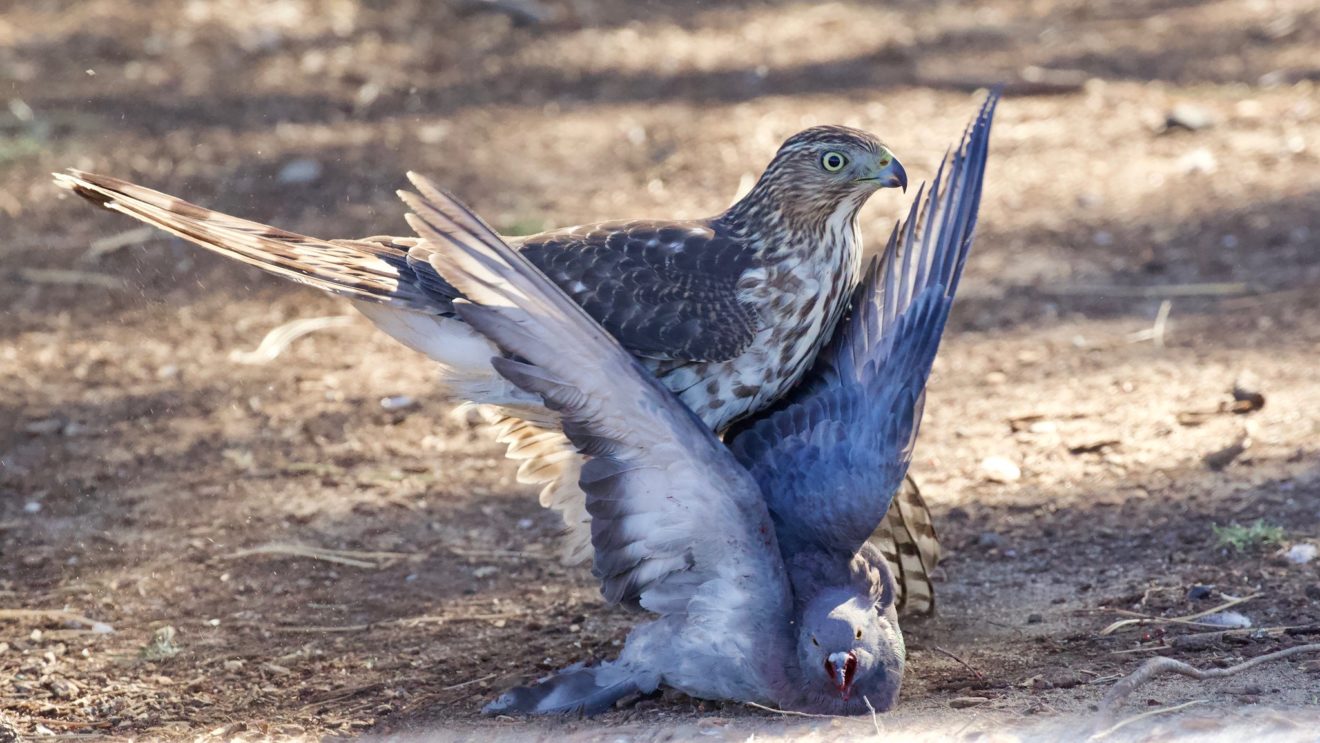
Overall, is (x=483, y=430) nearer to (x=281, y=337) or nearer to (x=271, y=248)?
(x=281, y=337)

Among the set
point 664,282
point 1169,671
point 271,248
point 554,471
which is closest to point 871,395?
point 664,282

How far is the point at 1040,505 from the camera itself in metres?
5.22

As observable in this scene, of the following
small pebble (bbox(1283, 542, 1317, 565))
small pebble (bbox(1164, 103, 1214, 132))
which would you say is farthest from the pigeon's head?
small pebble (bbox(1164, 103, 1214, 132))

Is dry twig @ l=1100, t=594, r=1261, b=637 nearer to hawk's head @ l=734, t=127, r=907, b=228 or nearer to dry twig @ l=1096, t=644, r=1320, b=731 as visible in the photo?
dry twig @ l=1096, t=644, r=1320, b=731

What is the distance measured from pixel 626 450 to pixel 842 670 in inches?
32.0

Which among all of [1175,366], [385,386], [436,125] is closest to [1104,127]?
[1175,366]

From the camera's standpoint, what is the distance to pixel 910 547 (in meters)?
4.53

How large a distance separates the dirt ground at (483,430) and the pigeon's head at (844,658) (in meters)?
0.11

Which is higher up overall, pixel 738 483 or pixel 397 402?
pixel 397 402

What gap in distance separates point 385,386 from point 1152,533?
323cm

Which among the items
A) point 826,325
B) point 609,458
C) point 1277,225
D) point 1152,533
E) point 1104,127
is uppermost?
point 1104,127

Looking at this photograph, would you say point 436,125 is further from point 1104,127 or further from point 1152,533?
point 1152,533

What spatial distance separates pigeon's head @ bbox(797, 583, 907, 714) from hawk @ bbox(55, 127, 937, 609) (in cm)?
65

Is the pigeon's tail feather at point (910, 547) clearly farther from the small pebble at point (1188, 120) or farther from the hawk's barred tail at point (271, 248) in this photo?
the small pebble at point (1188, 120)
